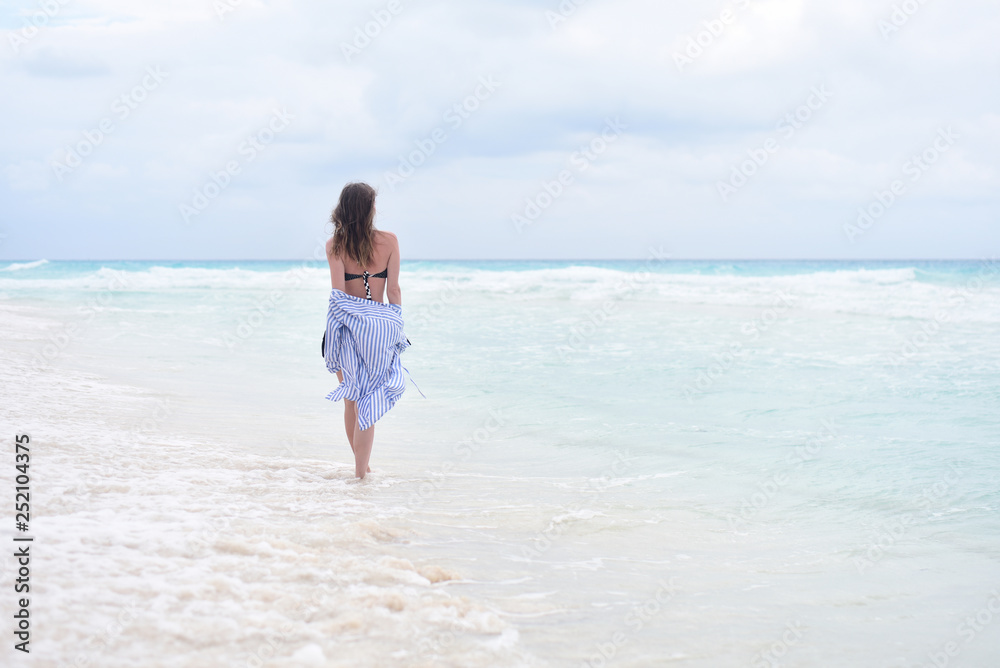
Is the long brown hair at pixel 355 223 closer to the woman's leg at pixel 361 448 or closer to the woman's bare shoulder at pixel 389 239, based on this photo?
the woman's bare shoulder at pixel 389 239

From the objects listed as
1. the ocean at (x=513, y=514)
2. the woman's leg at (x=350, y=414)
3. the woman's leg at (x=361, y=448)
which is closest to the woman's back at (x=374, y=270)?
the woman's leg at (x=350, y=414)

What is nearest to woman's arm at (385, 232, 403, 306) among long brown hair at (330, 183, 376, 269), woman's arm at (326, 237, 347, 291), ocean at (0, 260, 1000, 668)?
long brown hair at (330, 183, 376, 269)

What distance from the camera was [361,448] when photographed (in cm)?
452

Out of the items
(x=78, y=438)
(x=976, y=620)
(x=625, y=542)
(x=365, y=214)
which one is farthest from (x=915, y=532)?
(x=78, y=438)

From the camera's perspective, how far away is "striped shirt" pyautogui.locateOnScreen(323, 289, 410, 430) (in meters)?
4.48

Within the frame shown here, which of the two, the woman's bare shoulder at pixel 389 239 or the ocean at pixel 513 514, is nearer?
the ocean at pixel 513 514

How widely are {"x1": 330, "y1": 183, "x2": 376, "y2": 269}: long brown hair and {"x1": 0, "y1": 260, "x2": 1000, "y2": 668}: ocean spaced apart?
1.45 m

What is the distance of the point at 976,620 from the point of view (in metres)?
3.04

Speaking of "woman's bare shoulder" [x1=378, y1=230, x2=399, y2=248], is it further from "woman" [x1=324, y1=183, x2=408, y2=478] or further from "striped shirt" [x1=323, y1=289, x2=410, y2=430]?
"striped shirt" [x1=323, y1=289, x2=410, y2=430]

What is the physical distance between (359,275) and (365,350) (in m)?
0.48

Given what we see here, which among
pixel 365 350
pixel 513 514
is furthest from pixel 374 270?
pixel 513 514

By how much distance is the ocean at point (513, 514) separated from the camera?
8.48 feet

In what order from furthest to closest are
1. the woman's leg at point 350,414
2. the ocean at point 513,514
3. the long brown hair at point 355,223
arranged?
the woman's leg at point 350,414 < the long brown hair at point 355,223 < the ocean at point 513,514

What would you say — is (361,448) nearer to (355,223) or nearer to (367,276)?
(367,276)
